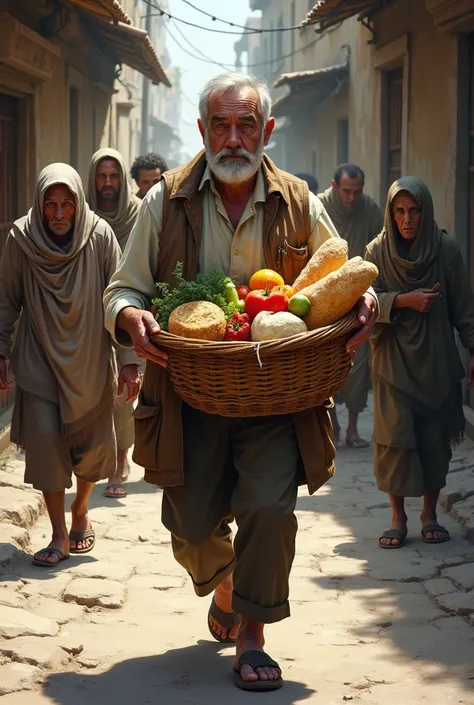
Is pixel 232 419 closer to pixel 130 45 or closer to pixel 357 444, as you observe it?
pixel 357 444

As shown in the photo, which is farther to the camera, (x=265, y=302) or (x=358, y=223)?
(x=358, y=223)

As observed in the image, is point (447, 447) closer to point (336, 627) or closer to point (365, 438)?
point (336, 627)

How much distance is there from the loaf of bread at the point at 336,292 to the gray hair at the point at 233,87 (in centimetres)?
66

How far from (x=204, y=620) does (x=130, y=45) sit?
1238cm

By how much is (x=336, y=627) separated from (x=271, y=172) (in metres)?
1.91

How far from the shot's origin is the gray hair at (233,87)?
4.46 m

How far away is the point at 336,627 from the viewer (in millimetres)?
5301

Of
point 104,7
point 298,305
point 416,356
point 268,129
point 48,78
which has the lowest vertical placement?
point 416,356

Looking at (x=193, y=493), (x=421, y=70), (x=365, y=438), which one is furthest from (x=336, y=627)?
(x=421, y=70)

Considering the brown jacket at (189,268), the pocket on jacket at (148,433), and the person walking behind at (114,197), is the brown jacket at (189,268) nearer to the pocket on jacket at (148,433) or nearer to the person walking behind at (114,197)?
the pocket on jacket at (148,433)

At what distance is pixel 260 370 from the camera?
402cm

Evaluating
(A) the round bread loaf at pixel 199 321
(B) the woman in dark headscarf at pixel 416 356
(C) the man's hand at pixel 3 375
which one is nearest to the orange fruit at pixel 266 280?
(A) the round bread loaf at pixel 199 321

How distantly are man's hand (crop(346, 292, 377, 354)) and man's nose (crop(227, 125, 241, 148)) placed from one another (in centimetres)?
68

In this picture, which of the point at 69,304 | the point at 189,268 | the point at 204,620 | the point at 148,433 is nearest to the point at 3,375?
the point at 69,304
